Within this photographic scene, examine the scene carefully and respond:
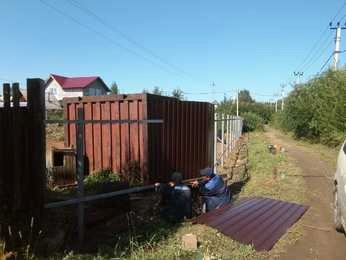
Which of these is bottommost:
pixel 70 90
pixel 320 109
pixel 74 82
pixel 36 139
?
pixel 36 139

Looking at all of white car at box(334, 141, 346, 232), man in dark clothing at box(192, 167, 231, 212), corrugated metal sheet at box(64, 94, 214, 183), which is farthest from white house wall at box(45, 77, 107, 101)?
Result: white car at box(334, 141, 346, 232)

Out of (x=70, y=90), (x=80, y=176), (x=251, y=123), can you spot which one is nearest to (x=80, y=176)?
(x=80, y=176)

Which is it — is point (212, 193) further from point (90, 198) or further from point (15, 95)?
point (15, 95)

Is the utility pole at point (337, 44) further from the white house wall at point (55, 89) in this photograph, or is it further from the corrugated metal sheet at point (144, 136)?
the white house wall at point (55, 89)

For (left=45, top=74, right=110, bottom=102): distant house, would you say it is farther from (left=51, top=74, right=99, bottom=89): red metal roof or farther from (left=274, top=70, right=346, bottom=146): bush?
(left=274, top=70, right=346, bottom=146): bush

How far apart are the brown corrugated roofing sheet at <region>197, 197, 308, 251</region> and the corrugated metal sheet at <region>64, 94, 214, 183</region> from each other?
2.11 meters

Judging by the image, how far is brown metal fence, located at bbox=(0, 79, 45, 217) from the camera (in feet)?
19.4

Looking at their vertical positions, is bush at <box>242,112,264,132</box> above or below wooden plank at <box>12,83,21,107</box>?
below

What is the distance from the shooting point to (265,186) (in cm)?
1144

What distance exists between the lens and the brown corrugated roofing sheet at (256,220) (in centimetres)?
669

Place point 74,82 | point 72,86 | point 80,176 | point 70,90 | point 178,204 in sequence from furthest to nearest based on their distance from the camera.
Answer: point 74,82 → point 70,90 → point 72,86 → point 178,204 → point 80,176

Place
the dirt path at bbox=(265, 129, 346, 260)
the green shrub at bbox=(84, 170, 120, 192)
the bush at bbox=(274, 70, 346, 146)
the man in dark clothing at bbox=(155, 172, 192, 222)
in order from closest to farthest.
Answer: the dirt path at bbox=(265, 129, 346, 260) < the man in dark clothing at bbox=(155, 172, 192, 222) < the green shrub at bbox=(84, 170, 120, 192) < the bush at bbox=(274, 70, 346, 146)

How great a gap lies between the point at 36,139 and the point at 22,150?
0.25 metres

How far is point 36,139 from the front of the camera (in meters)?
6.18
